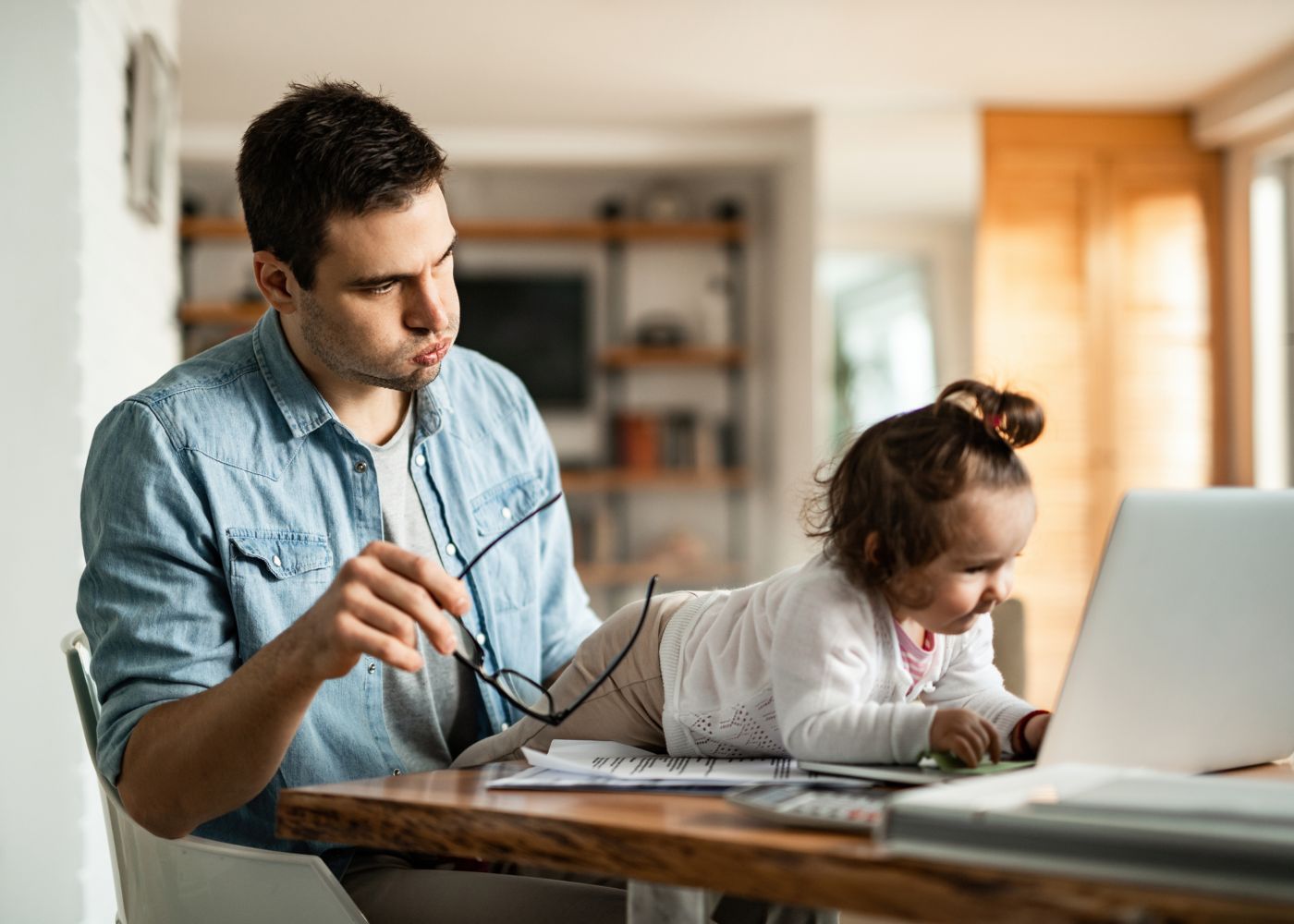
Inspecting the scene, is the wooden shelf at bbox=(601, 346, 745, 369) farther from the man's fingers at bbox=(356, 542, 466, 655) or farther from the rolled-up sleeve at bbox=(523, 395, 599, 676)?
the man's fingers at bbox=(356, 542, 466, 655)

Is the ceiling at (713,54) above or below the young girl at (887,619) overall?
above

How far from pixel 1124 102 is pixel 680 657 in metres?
5.71

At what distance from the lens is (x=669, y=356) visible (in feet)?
21.9

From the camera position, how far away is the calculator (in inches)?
28.1

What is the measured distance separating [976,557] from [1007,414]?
118 mm

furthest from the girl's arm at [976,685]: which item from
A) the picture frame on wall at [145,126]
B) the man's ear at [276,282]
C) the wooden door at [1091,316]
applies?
the wooden door at [1091,316]

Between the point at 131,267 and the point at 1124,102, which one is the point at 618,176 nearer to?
the point at 1124,102

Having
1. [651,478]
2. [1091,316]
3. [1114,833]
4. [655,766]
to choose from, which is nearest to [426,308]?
[655,766]

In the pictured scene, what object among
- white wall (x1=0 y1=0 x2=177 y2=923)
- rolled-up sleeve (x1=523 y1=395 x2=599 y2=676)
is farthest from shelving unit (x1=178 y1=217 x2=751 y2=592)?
rolled-up sleeve (x1=523 y1=395 x2=599 y2=676)

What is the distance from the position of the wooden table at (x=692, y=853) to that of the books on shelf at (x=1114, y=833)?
1 cm

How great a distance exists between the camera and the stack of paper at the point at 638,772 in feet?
2.89

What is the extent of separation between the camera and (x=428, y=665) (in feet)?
4.47

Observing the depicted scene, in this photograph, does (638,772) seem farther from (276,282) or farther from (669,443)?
(669,443)

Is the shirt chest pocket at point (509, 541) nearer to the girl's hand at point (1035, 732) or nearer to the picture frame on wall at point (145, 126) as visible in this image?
the girl's hand at point (1035, 732)
